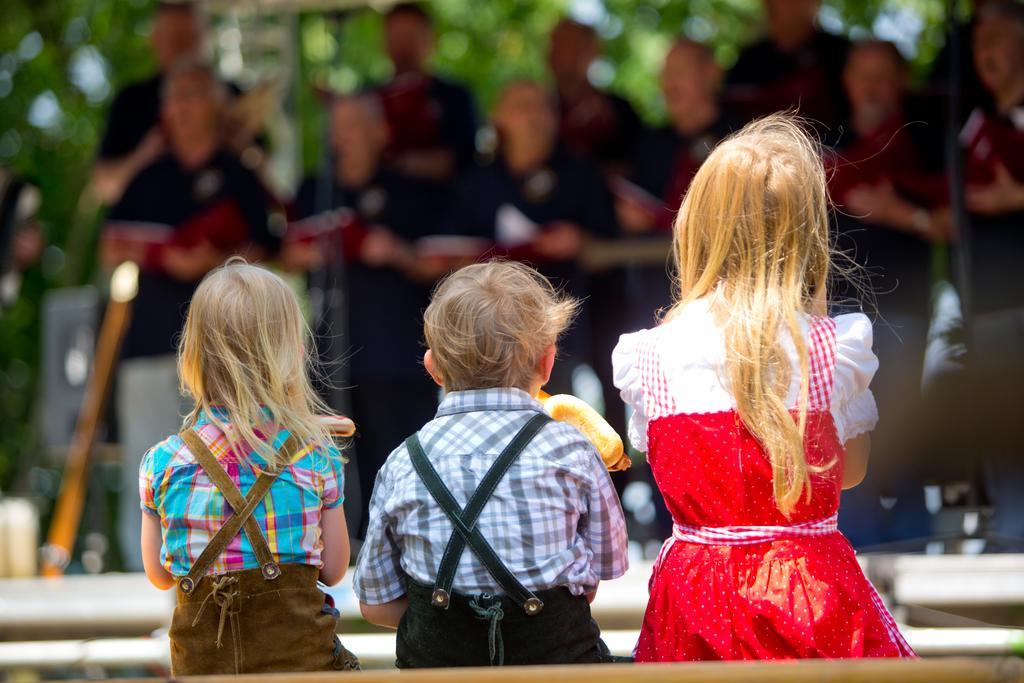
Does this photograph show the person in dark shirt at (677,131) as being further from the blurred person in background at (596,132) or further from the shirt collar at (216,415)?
the shirt collar at (216,415)

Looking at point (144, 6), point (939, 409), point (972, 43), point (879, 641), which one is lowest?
point (879, 641)

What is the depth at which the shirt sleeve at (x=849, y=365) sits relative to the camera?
2.09 m

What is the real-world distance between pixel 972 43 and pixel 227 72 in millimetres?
3689

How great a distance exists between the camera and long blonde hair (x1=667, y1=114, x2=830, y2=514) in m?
2.07

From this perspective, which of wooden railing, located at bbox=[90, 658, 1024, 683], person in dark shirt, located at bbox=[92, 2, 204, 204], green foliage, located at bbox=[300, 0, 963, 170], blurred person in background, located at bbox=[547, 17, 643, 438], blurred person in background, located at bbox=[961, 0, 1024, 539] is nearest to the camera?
wooden railing, located at bbox=[90, 658, 1024, 683]

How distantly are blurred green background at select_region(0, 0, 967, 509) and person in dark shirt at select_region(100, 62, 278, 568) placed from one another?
2.54m

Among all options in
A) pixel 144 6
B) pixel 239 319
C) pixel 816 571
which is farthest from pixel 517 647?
pixel 144 6

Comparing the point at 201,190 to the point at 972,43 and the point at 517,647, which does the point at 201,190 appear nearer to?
the point at 972,43

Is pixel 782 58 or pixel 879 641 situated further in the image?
pixel 782 58

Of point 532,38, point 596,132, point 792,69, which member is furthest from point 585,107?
point 532,38

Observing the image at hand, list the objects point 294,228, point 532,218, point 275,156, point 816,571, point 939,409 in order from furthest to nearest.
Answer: point 275,156 < point 294,228 < point 532,218 < point 939,409 < point 816,571

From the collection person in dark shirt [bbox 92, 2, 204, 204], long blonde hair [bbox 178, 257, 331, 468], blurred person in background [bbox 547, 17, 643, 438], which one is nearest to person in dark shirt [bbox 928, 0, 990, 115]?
blurred person in background [bbox 547, 17, 643, 438]

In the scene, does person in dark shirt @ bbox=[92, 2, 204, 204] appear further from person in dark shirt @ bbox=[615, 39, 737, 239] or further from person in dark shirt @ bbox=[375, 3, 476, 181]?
person in dark shirt @ bbox=[615, 39, 737, 239]

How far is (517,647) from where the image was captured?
2117mm
